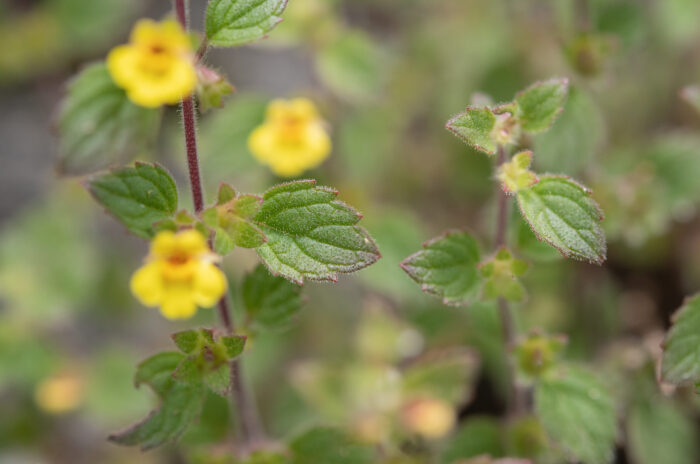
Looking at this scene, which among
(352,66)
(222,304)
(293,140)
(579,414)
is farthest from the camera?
(352,66)

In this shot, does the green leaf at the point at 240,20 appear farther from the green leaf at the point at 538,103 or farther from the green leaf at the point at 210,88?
the green leaf at the point at 538,103

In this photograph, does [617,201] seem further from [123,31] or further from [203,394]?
[123,31]

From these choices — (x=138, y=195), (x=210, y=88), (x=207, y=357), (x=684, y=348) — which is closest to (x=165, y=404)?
(x=207, y=357)

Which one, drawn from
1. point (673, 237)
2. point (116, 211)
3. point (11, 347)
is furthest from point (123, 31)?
point (673, 237)

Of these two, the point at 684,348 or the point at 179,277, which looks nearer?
the point at 179,277

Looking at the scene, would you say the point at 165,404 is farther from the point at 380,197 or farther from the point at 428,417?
the point at 380,197

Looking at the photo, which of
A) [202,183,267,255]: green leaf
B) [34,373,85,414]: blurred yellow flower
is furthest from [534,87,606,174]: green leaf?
[34,373,85,414]: blurred yellow flower

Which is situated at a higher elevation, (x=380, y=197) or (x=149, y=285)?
(x=380, y=197)
